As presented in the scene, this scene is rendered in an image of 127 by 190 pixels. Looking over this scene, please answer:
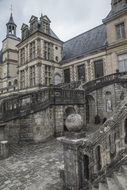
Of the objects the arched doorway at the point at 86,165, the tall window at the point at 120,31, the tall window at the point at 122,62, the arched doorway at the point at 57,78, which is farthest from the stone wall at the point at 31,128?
the arched doorway at the point at 57,78

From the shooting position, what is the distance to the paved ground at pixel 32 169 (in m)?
5.26

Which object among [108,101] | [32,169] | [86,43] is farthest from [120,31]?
[32,169]

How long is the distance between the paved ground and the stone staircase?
1770 mm

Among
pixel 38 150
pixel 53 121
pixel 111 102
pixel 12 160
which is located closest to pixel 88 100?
pixel 111 102

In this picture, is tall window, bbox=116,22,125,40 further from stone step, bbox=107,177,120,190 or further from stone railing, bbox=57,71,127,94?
stone step, bbox=107,177,120,190

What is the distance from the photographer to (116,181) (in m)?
3.47

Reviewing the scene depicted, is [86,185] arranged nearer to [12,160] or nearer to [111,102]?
[12,160]

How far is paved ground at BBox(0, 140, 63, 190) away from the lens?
526cm

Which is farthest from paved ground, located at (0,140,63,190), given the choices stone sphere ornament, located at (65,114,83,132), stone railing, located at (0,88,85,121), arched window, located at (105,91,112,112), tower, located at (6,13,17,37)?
tower, located at (6,13,17,37)

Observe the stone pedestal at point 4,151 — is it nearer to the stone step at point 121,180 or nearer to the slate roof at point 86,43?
the stone step at point 121,180

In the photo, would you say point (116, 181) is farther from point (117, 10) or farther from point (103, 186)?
point (117, 10)

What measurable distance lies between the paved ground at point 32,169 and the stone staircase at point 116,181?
5.81 ft

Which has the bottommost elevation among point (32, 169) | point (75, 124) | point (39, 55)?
point (32, 169)

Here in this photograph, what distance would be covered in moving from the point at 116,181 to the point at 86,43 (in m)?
23.6
